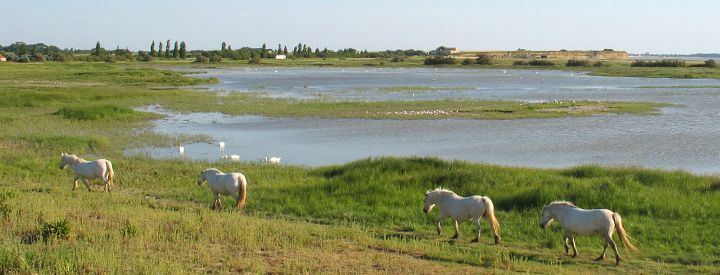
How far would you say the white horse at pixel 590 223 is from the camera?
484 inches

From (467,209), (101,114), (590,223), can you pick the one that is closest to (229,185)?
(467,209)

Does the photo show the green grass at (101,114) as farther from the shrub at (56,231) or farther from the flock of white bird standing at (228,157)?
the shrub at (56,231)

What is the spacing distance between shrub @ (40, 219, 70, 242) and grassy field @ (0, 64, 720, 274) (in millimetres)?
20

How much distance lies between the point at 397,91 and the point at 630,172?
45.6 metres

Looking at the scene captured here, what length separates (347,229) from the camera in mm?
13961

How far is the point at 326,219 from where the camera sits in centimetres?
Result: 1603

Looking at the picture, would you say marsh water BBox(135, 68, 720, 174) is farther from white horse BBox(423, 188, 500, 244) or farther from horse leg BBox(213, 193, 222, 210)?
white horse BBox(423, 188, 500, 244)

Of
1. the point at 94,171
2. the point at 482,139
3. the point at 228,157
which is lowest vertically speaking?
the point at 228,157

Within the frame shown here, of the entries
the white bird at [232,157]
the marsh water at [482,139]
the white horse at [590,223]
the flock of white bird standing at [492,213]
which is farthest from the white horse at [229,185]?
the marsh water at [482,139]

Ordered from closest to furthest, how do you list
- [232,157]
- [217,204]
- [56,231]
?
[56,231] → [217,204] → [232,157]

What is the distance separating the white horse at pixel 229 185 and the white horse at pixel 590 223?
6291 millimetres

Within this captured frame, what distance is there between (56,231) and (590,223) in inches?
319

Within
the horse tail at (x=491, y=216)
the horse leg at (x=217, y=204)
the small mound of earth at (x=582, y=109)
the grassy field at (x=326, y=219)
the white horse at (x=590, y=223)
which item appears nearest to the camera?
the grassy field at (x=326, y=219)

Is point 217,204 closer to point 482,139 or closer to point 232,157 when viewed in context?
point 232,157
